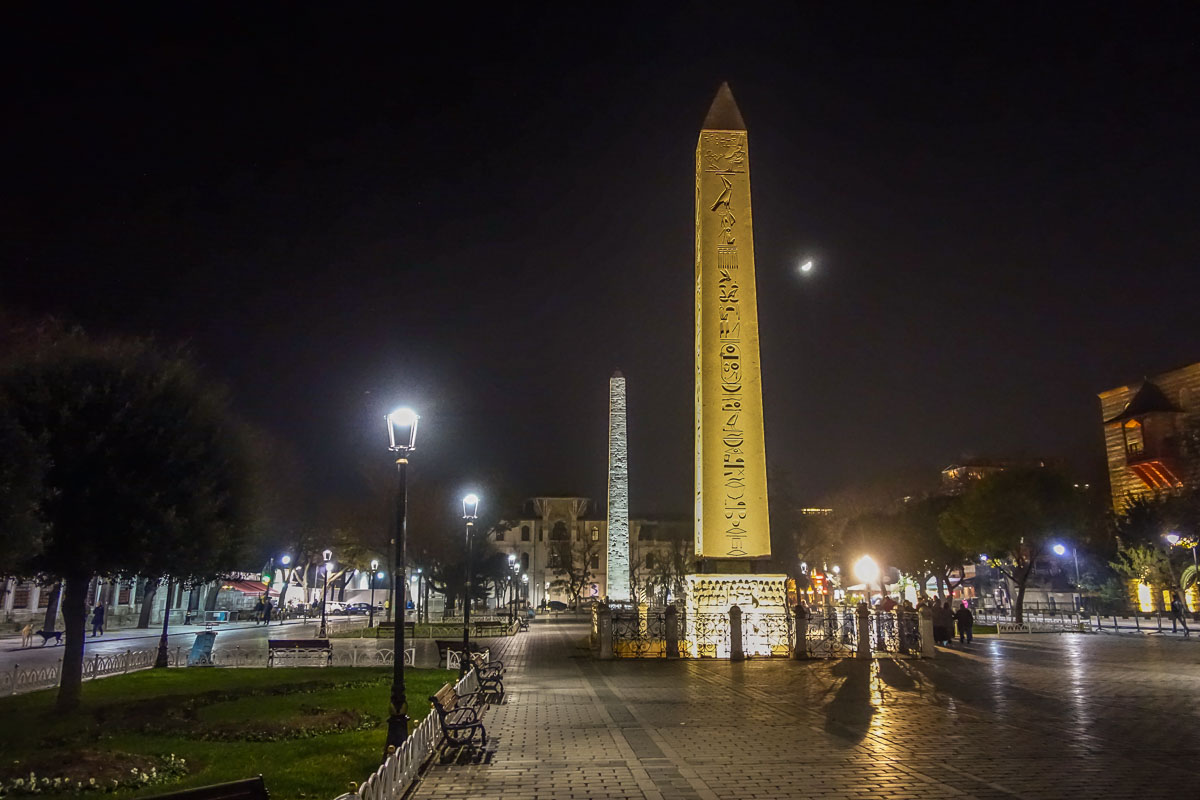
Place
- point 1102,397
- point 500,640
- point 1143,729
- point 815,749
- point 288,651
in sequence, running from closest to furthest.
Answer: point 815,749 → point 1143,729 → point 288,651 → point 500,640 → point 1102,397

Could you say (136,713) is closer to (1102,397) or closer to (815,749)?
(815,749)

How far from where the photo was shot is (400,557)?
34.7 feet

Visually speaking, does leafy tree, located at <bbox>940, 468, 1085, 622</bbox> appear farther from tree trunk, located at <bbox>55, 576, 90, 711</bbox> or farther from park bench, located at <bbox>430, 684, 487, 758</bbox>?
tree trunk, located at <bbox>55, 576, 90, 711</bbox>

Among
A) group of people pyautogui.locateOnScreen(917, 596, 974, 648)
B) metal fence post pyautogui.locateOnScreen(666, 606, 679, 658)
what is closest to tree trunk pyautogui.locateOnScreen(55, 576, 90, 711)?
metal fence post pyautogui.locateOnScreen(666, 606, 679, 658)

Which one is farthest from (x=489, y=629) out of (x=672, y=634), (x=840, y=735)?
(x=840, y=735)

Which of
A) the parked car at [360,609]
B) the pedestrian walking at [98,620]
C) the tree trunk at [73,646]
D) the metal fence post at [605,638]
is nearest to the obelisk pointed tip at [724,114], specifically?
A: the metal fence post at [605,638]

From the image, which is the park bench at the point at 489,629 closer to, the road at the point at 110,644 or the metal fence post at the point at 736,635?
the road at the point at 110,644

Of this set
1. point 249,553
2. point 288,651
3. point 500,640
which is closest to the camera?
point 249,553

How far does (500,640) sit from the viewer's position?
3438 cm

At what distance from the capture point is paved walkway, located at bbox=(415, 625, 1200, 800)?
26.3ft

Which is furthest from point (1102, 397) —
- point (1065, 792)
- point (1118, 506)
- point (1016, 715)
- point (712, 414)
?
point (1065, 792)

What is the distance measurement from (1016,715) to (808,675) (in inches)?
249

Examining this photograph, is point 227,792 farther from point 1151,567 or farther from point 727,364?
point 1151,567

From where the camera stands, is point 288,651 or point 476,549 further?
point 476,549
